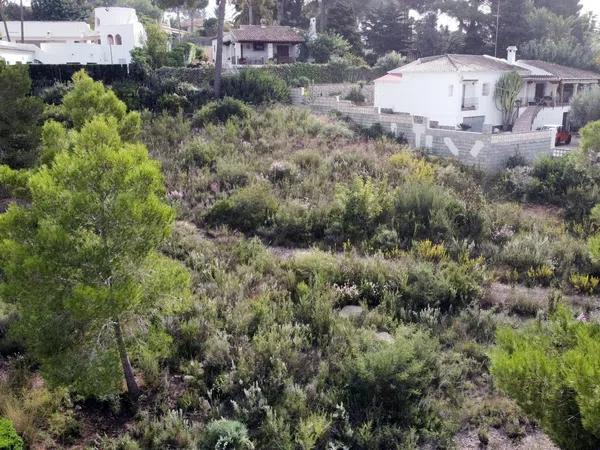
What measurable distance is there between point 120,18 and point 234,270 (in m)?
30.0

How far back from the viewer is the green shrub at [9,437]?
650 centimetres

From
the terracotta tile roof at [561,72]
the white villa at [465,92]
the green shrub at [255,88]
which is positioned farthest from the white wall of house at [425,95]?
the terracotta tile roof at [561,72]

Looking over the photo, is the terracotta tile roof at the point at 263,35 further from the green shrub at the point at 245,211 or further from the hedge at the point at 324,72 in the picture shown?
the green shrub at the point at 245,211

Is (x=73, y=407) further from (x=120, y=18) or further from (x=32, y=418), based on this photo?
(x=120, y=18)

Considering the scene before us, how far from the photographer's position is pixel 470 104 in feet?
90.6

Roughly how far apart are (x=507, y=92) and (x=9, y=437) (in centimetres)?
2828

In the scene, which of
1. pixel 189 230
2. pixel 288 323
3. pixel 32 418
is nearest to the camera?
pixel 32 418

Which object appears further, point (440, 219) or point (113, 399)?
point (440, 219)

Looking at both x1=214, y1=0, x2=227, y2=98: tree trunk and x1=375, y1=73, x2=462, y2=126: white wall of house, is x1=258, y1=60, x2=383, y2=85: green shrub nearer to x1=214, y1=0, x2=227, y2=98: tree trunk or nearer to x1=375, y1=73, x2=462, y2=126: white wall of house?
x1=214, y1=0, x2=227, y2=98: tree trunk

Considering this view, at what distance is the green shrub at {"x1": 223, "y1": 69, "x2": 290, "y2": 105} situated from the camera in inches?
1061

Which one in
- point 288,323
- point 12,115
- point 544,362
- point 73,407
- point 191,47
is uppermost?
point 191,47

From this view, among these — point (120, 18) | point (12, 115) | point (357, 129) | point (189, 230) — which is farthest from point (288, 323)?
point (120, 18)

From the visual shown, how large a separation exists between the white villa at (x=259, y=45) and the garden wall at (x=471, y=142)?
53.5ft

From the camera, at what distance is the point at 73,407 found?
8.12m
